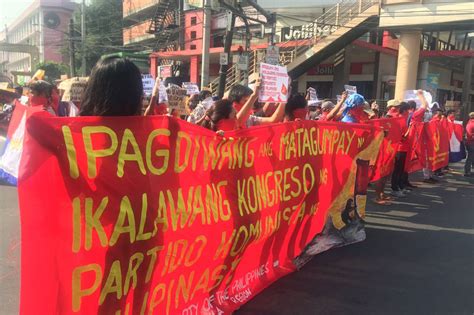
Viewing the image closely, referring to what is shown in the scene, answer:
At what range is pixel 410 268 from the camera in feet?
14.5

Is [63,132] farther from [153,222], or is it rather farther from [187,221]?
[187,221]

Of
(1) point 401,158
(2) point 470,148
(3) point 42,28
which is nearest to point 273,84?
(1) point 401,158

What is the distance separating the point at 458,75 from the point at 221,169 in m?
32.9

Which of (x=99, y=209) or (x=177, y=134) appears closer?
(x=99, y=209)

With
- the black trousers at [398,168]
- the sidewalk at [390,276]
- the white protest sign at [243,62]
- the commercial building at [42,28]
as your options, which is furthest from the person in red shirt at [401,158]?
the commercial building at [42,28]

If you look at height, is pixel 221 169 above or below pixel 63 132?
below

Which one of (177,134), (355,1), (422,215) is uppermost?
(355,1)

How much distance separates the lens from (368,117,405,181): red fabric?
22.7 feet

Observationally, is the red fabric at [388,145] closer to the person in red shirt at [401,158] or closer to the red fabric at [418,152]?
the person in red shirt at [401,158]

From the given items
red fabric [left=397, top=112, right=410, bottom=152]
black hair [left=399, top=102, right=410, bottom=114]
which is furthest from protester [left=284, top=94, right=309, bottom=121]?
black hair [left=399, top=102, right=410, bottom=114]

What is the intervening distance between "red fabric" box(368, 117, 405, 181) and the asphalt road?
91 cm

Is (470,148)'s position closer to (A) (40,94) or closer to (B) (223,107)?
(B) (223,107)

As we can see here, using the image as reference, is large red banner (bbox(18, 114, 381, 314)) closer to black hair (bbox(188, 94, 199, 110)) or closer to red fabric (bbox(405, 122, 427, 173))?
black hair (bbox(188, 94, 199, 110))

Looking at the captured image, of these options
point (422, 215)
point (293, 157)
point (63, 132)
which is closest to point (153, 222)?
point (63, 132)
